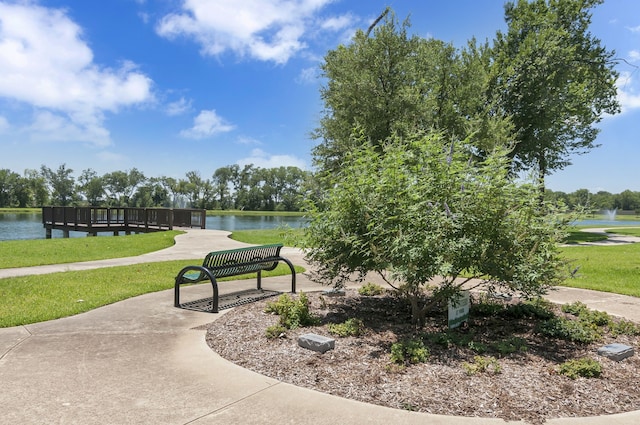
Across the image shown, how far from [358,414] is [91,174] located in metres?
127

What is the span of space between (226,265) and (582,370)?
4889 mm

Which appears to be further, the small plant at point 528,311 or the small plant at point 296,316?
the small plant at point 528,311

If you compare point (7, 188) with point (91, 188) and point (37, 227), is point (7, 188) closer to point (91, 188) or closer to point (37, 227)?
point (91, 188)

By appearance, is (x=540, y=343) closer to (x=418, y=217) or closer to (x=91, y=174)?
(x=418, y=217)

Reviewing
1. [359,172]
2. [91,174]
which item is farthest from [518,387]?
[91,174]

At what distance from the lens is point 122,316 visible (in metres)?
5.83

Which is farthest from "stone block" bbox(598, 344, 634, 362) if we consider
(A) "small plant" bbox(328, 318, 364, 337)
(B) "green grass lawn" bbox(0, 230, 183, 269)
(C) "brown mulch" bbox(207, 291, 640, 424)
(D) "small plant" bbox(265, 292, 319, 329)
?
(B) "green grass lawn" bbox(0, 230, 183, 269)

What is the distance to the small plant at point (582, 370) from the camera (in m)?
3.80

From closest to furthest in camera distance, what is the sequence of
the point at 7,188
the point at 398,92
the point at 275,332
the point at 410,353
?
the point at 410,353, the point at 275,332, the point at 398,92, the point at 7,188

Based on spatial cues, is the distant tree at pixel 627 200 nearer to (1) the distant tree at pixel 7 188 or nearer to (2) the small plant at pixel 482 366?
(2) the small plant at pixel 482 366

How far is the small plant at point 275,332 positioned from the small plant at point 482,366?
2.05 m

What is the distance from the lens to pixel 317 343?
4410 mm

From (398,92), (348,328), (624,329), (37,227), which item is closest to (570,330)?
(624,329)

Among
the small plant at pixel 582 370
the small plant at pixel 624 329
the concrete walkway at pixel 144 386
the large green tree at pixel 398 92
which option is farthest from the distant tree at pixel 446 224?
the large green tree at pixel 398 92
